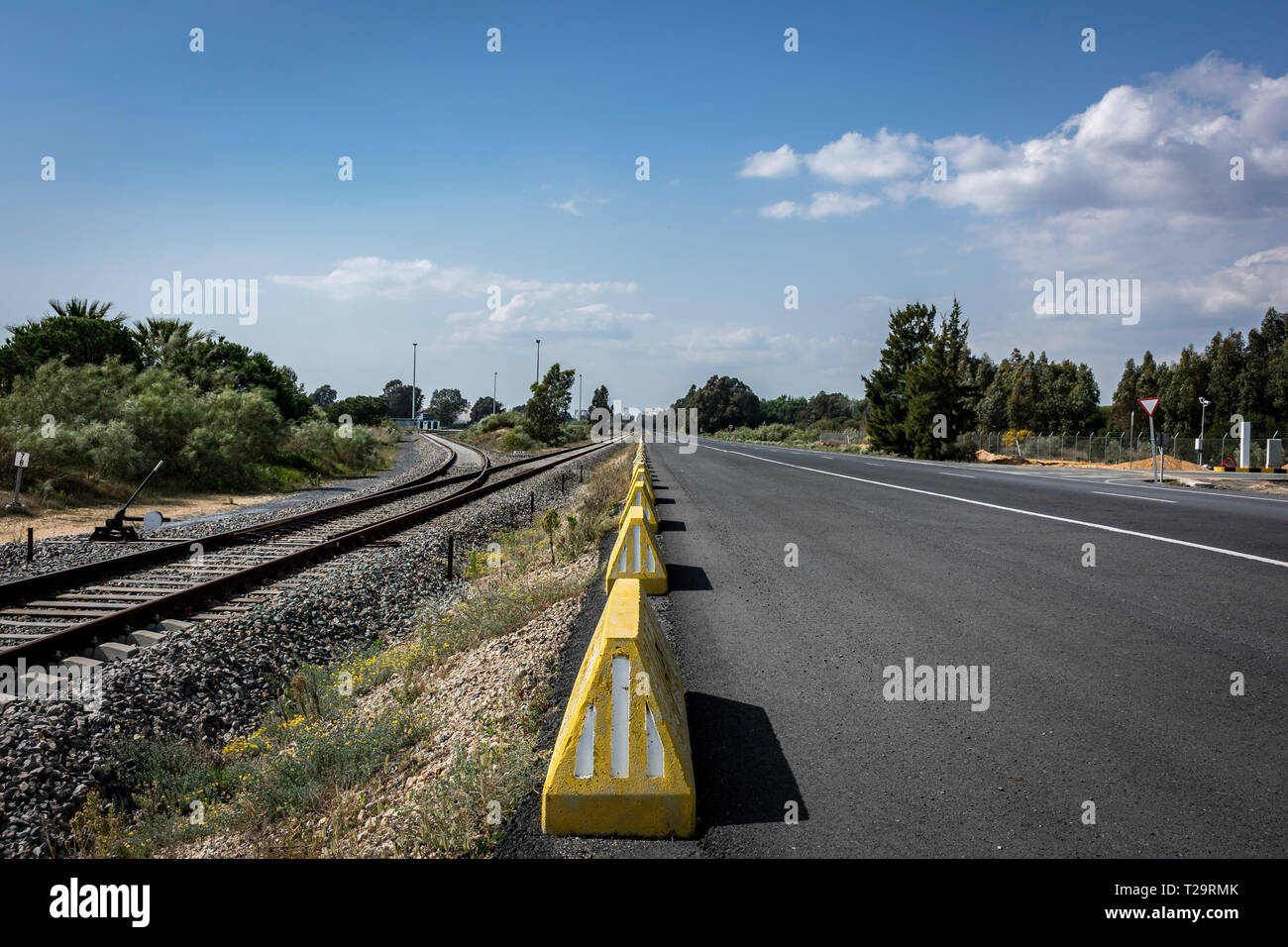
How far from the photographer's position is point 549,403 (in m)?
71.4

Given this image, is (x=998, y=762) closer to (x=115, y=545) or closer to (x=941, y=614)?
(x=941, y=614)

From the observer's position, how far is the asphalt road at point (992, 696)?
11.2 feet

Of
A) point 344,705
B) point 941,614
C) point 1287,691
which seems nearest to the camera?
point 1287,691

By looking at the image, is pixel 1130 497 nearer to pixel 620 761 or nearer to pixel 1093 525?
pixel 1093 525

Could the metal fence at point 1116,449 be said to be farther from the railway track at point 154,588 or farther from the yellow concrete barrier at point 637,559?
the railway track at point 154,588

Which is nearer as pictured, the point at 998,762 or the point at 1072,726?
the point at 998,762

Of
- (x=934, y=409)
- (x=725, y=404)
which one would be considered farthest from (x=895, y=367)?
(x=725, y=404)

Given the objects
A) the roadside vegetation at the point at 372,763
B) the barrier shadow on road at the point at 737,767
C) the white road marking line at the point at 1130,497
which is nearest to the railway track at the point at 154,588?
the roadside vegetation at the point at 372,763

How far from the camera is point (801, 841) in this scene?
3312 millimetres

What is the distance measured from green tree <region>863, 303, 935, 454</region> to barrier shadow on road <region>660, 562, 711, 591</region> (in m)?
44.1

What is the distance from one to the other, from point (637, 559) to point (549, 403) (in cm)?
6411
